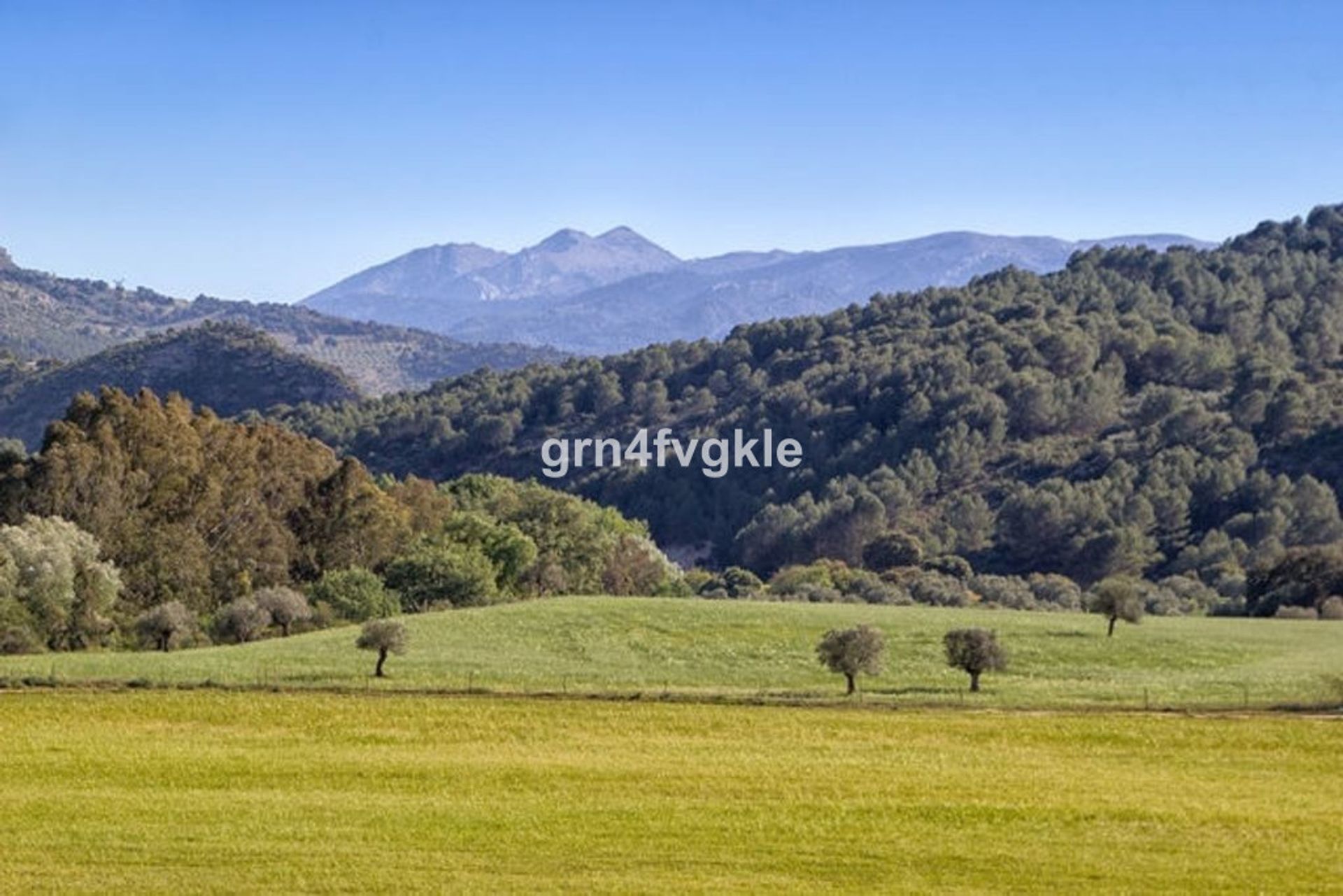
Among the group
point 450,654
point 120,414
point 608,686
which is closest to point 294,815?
point 608,686

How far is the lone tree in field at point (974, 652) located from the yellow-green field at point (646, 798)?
19.7 ft

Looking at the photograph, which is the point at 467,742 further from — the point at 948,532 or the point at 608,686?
the point at 948,532

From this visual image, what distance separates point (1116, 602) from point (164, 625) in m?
40.3

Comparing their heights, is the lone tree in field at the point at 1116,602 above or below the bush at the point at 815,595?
above

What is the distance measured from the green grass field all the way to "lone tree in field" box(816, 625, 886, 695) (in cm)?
89

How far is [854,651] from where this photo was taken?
179 ft

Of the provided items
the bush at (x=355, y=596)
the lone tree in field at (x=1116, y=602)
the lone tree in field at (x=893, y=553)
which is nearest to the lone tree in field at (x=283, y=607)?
the bush at (x=355, y=596)

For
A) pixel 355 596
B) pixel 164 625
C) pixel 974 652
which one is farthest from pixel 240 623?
pixel 974 652

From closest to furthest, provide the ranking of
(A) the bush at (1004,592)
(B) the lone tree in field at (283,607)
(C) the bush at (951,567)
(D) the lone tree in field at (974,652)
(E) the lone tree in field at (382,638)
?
(D) the lone tree in field at (974,652)
(E) the lone tree in field at (382,638)
(B) the lone tree in field at (283,607)
(A) the bush at (1004,592)
(C) the bush at (951,567)

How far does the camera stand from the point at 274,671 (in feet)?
188

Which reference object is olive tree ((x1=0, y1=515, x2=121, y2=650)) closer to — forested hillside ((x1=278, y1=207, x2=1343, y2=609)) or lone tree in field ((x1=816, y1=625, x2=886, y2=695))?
lone tree in field ((x1=816, y1=625, x2=886, y2=695))

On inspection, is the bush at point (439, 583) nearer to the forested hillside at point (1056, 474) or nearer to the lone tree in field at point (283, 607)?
the lone tree in field at point (283, 607)

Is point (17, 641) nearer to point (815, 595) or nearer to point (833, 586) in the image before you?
point (815, 595)

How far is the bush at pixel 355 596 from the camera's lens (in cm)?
8381
